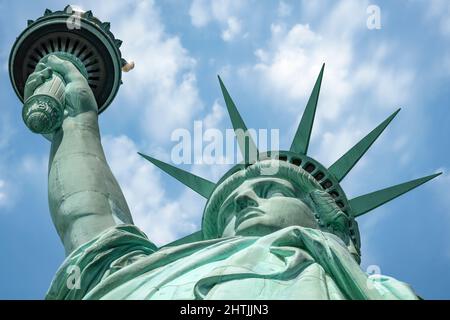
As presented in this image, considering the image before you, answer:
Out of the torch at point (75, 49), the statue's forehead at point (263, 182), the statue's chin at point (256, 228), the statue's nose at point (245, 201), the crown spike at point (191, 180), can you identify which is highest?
the torch at point (75, 49)

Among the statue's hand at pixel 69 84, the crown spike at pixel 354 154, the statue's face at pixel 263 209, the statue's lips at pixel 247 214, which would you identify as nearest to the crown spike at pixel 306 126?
the crown spike at pixel 354 154

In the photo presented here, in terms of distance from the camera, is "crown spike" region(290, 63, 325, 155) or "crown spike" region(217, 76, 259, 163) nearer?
"crown spike" region(217, 76, 259, 163)

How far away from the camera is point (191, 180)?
48.9ft

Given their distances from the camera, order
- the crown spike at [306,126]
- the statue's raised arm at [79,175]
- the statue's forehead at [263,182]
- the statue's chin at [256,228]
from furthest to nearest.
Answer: the crown spike at [306,126]
the statue's forehead at [263,182]
the statue's raised arm at [79,175]
the statue's chin at [256,228]

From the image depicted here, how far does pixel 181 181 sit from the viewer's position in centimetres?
1501

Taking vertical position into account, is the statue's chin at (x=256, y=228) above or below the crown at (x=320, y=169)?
below

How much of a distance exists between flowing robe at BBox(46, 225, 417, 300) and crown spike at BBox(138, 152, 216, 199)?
159 inches

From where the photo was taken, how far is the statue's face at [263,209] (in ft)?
35.6

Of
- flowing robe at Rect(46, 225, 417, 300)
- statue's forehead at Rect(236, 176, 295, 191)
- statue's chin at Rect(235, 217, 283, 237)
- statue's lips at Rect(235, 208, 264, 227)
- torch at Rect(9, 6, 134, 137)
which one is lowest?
flowing robe at Rect(46, 225, 417, 300)

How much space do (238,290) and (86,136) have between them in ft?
16.1

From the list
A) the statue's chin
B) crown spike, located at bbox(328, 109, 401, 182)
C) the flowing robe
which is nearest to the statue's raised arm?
the flowing robe

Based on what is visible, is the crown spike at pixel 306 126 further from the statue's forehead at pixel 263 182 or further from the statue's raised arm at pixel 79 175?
the statue's raised arm at pixel 79 175

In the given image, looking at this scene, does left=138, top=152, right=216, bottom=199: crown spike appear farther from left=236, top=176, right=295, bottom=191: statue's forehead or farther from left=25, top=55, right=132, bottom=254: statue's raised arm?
left=236, top=176, right=295, bottom=191: statue's forehead

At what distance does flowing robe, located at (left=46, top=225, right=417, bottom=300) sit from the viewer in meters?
8.65
